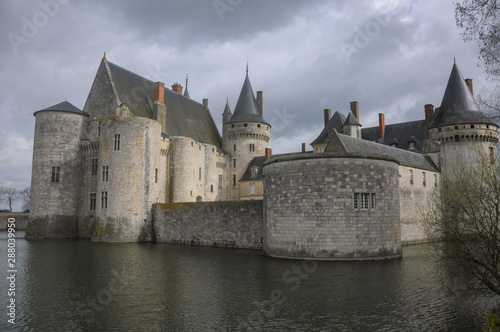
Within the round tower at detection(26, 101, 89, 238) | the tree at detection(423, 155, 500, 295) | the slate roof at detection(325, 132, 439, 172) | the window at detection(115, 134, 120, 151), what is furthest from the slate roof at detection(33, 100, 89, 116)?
the tree at detection(423, 155, 500, 295)

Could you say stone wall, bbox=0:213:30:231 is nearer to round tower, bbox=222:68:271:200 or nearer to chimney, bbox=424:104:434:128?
round tower, bbox=222:68:271:200

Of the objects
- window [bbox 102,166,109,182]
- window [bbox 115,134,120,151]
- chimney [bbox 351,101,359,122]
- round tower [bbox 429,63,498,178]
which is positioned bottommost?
window [bbox 102,166,109,182]

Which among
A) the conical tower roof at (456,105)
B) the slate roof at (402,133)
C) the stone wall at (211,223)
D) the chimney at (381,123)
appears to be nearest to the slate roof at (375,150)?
the slate roof at (402,133)

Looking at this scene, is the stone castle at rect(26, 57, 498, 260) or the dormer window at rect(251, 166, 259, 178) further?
the dormer window at rect(251, 166, 259, 178)

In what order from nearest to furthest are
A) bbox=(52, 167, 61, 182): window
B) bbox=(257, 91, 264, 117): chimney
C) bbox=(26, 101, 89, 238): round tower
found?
bbox=(26, 101, 89, 238): round tower → bbox=(52, 167, 61, 182): window → bbox=(257, 91, 264, 117): chimney

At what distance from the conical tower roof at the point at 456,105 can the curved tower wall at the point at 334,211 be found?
785 inches

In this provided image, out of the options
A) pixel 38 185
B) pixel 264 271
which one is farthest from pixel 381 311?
pixel 38 185

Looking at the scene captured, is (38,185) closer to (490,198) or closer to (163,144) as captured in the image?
(163,144)

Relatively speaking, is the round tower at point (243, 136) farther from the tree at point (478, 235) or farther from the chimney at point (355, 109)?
the tree at point (478, 235)

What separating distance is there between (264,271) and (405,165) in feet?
61.5

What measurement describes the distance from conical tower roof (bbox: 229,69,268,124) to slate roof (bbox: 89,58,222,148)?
3.80m

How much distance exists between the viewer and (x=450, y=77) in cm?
3672

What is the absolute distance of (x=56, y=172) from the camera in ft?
107

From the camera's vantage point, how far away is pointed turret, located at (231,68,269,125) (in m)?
44.2
